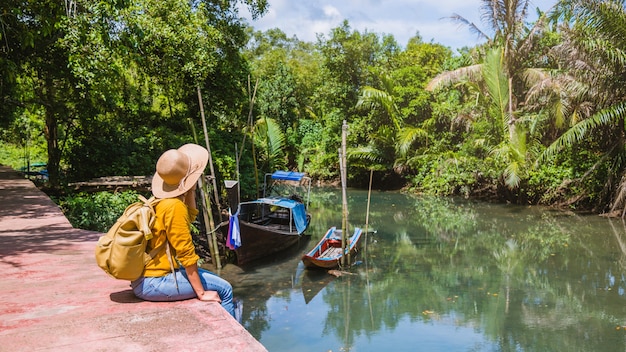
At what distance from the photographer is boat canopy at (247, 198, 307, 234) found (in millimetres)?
12039

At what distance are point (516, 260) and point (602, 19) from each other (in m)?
7.23

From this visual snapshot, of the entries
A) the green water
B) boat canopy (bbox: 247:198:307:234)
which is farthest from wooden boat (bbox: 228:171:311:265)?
the green water

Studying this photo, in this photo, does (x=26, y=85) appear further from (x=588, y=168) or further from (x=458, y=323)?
(x=588, y=168)

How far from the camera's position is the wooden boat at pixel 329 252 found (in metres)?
9.96

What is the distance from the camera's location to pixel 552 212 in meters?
17.1

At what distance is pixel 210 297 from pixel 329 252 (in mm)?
8188

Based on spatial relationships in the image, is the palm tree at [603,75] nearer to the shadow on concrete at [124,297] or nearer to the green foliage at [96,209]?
the green foliage at [96,209]

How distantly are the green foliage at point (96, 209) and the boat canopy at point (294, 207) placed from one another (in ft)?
10.6

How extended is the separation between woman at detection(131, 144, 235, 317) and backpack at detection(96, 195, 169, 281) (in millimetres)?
110

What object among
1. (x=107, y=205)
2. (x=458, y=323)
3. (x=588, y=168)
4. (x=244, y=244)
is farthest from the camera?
(x=588, y=168)

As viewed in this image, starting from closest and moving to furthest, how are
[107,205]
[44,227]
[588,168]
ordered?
[44,227] → [107,205] → [588,168]

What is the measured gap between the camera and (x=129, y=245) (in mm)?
3006

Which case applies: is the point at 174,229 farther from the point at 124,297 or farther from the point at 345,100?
the point at 345,100

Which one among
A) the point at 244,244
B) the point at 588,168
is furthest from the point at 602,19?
the point at 244,244
